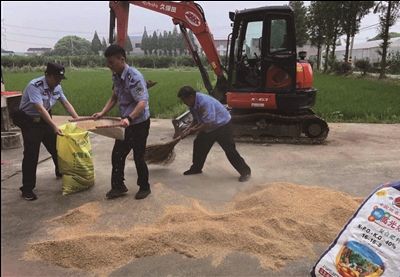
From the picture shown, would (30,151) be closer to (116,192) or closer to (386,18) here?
(116,192)

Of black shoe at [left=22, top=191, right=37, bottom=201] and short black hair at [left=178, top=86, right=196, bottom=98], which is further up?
short black hair at [left=178, top=86, right=196, bottom=98]

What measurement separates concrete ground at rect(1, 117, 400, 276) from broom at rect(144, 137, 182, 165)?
14 centimetres

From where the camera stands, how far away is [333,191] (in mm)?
4910

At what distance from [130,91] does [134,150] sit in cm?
67

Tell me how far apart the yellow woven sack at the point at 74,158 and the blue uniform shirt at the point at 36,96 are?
1.15 ft

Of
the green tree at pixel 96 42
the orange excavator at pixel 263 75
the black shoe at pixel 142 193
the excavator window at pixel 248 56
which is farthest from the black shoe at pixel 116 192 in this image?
the excavator window at pixel 248 56

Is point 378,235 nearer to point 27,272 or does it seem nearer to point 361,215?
point 361,215

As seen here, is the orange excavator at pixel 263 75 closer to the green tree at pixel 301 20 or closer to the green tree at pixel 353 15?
the green tree at pixel 353 15

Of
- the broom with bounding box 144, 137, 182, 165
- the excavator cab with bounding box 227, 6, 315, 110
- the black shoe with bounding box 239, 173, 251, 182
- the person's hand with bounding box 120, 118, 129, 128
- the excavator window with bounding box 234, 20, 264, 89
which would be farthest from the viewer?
the excavator window with bounding box 234, 20, 264, 89

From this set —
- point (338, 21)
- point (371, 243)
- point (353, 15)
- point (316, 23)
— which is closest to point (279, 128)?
point (371, 243)

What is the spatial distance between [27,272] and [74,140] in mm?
1858

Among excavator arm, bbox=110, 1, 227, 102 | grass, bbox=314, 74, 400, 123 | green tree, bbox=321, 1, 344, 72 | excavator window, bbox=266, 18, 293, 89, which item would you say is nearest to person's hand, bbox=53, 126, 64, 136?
excavator arm, bbox=110, 1, 227, 102

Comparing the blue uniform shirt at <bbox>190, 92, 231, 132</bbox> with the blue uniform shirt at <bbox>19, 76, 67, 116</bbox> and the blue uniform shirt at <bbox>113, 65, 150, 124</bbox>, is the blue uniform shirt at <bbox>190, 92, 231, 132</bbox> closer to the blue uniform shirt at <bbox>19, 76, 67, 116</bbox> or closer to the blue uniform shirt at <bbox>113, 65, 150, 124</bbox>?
the blue uniform shirt at <bbox>113, 65, 150, 124</bbox>

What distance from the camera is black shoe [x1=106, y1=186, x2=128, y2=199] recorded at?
15.9 feet
